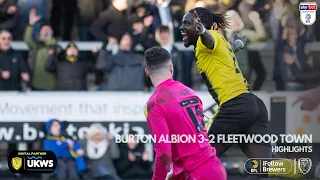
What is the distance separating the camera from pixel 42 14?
7121 mm

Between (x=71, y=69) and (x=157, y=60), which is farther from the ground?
(x=157, y=60)

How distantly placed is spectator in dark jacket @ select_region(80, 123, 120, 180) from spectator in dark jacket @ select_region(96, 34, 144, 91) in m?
0.35

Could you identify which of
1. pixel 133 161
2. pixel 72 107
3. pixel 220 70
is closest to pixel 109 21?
pixel 72 107

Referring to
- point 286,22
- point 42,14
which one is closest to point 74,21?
point 42,14

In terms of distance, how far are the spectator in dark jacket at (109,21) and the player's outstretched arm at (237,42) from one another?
2.68 feet

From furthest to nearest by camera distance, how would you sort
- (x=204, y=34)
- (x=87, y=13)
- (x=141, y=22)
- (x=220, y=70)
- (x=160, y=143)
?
(x=141, y=22), (x=87, y=13), (x=220, y=70), (x=204, y=34), (x=160, y=143)

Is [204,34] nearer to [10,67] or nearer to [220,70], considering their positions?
[220,70]

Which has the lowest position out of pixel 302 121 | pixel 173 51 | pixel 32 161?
pixel 32 161

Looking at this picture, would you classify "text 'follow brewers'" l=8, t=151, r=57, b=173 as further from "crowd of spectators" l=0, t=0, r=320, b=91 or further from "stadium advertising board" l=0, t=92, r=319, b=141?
"crowd of spectators" l=0, t=0, r=320, b=91

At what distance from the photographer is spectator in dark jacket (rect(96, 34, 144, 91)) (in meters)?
7.27

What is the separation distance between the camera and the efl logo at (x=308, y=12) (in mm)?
7164

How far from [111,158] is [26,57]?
0.96 meters

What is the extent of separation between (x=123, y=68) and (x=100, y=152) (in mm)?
652

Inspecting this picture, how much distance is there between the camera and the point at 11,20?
280 inches
